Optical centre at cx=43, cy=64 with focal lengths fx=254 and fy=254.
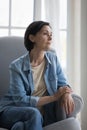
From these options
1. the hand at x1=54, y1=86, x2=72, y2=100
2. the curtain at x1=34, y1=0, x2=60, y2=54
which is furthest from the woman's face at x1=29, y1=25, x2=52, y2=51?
the curtain at x1=34, y1=0, x2=60, y2=54

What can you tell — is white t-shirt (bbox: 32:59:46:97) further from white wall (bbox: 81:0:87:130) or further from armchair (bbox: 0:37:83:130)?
white wall (bbox: 81:0:87:130)

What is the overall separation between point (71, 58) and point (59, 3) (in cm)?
60

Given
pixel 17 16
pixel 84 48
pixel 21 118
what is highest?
pixel 17 16

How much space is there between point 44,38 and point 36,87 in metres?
0.35

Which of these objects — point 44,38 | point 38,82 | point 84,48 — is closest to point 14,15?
point 84,48

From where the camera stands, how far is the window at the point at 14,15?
8.41 feet

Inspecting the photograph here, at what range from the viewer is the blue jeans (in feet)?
4.77

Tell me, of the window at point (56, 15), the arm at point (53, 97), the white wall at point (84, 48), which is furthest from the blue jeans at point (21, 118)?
the white wall at point (84, 48)

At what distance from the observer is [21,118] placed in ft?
5.04

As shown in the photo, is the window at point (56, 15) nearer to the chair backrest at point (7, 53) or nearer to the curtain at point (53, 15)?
the curtain at point (53, 15)

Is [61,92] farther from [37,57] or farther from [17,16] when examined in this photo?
[17,16]

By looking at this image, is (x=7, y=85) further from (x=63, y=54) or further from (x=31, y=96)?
(x=63, y=54)

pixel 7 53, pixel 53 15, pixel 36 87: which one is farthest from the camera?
pixel 53 15

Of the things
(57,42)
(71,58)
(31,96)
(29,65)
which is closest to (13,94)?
(31,96)
